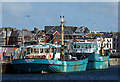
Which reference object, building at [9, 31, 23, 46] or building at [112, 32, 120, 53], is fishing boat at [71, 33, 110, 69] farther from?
building at [112, 32, 120, 53]

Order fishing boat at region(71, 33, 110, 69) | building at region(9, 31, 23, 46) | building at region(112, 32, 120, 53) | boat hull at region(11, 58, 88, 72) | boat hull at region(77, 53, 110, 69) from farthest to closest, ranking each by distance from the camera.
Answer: building at region(112, 32, 120, 53) → building at region(9, 31, 23, 46) → fishing boat at region(71, 33, 110, 69) → boat hull at region(77, 53, 110, 69) → boat hull at region(11, 58, 88, 72)

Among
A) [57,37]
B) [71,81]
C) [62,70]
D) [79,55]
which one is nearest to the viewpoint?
[71,81]

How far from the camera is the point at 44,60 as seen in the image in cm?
5228

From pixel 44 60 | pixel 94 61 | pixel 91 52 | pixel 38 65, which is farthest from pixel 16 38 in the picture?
pixel 44 60

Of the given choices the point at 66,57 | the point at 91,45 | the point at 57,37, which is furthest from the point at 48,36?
the point at 66,57

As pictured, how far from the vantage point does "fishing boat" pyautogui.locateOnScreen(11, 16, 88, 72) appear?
172 ft

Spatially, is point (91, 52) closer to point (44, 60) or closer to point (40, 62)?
point (44, 60)

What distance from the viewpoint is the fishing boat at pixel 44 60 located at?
52375mm

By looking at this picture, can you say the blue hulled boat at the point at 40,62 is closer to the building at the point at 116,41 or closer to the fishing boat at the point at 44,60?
the fishing boat at the point at 44,60

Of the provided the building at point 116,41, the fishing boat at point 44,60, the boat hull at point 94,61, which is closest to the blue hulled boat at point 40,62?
the fishing boat at point 44,60

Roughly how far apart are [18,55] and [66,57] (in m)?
8.76

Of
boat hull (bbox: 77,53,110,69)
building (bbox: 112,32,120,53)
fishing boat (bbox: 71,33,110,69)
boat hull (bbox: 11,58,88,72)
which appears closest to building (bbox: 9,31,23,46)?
building (bbox: 112,32,120,53)

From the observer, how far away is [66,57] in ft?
204

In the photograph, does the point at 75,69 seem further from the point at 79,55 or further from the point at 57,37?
the point at 57,37
